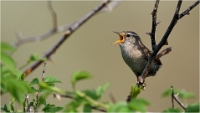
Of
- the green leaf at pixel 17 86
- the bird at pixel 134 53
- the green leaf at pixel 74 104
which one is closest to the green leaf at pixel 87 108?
the green leaf at pixel 74 104

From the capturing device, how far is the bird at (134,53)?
328 cm

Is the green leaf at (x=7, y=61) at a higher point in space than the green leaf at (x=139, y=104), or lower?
higher

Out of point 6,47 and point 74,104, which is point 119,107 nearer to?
point 74,104

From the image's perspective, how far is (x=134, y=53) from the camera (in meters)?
3.58

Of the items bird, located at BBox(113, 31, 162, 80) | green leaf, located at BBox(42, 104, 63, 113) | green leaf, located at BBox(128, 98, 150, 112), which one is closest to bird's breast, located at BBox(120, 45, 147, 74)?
bird, located at BBox(113, 31, 162, 80)

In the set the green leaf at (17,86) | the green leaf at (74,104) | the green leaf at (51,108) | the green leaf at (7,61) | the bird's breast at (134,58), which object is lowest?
the green leaf at (74,104)

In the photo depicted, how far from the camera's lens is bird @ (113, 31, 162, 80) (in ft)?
10.8

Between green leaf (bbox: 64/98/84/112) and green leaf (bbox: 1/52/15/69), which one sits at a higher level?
green leaf (bbox: 1/52/15/69)

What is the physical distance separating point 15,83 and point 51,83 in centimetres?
36

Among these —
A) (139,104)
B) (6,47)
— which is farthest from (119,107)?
(6,47)

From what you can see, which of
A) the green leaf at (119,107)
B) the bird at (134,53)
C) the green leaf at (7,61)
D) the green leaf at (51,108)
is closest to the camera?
the green leaf at (119,107)

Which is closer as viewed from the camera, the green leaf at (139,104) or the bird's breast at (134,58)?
the green leaf at (139,104)

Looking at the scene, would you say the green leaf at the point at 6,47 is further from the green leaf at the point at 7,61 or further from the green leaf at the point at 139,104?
the green leaf at the point at 139,104

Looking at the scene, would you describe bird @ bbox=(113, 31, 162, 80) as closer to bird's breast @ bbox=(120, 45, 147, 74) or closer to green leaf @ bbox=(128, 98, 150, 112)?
bird's breast @ bbox=(120, 45, 147, 74)
